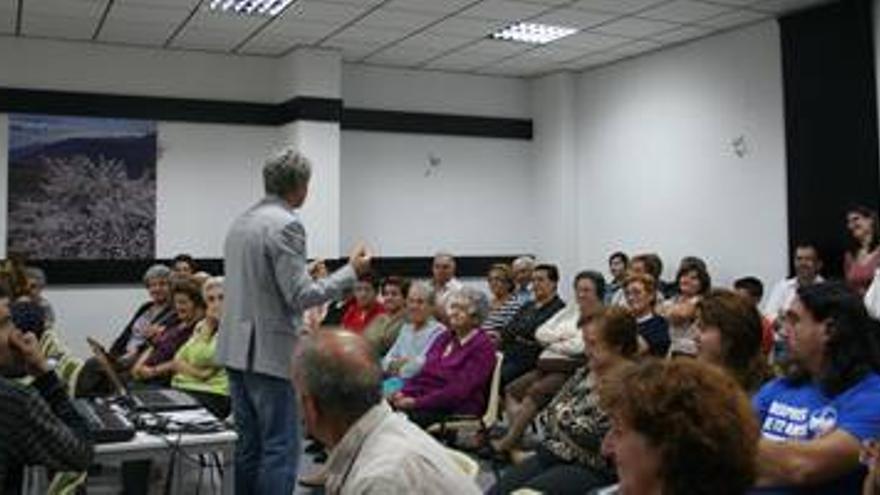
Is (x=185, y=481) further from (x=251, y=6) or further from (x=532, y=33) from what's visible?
(x=532, y=33)

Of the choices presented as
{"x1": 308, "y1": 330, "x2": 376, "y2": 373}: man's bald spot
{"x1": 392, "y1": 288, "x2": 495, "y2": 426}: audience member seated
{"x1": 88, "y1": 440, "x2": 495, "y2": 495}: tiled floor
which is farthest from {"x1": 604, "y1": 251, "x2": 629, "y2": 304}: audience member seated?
{"x1": 308, "y1": 330, "x2": 376, "y2": 373}: man's bald spot

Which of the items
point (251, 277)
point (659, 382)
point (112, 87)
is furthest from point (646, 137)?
point (659, 382)

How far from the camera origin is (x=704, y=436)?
53.4 inches

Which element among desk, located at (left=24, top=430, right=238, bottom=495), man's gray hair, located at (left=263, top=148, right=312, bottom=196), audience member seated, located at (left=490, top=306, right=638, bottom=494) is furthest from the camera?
man's gray hair, located at (left=263, top=148, right=312, bottom=196)

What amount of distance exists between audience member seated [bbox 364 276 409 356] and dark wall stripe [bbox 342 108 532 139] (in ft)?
10.4

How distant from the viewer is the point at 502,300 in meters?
6.92

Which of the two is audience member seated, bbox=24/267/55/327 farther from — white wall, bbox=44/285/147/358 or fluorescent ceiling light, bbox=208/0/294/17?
fluorescent ceiling light, bbox=208/0/294/17

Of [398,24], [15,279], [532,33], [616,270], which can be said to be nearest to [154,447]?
[15,279]

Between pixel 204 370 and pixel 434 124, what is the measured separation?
16.4 feet

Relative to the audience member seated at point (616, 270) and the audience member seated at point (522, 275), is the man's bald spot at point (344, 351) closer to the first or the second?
the audience member seated at point (522, 275)

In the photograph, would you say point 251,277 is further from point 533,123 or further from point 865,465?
point 533,123

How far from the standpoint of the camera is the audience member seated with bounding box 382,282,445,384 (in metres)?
5.27

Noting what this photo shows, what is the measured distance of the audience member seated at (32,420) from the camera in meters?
2.41

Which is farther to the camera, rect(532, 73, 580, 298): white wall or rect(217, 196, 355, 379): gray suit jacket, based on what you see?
rect(532, 73, 580, 298): white wall
